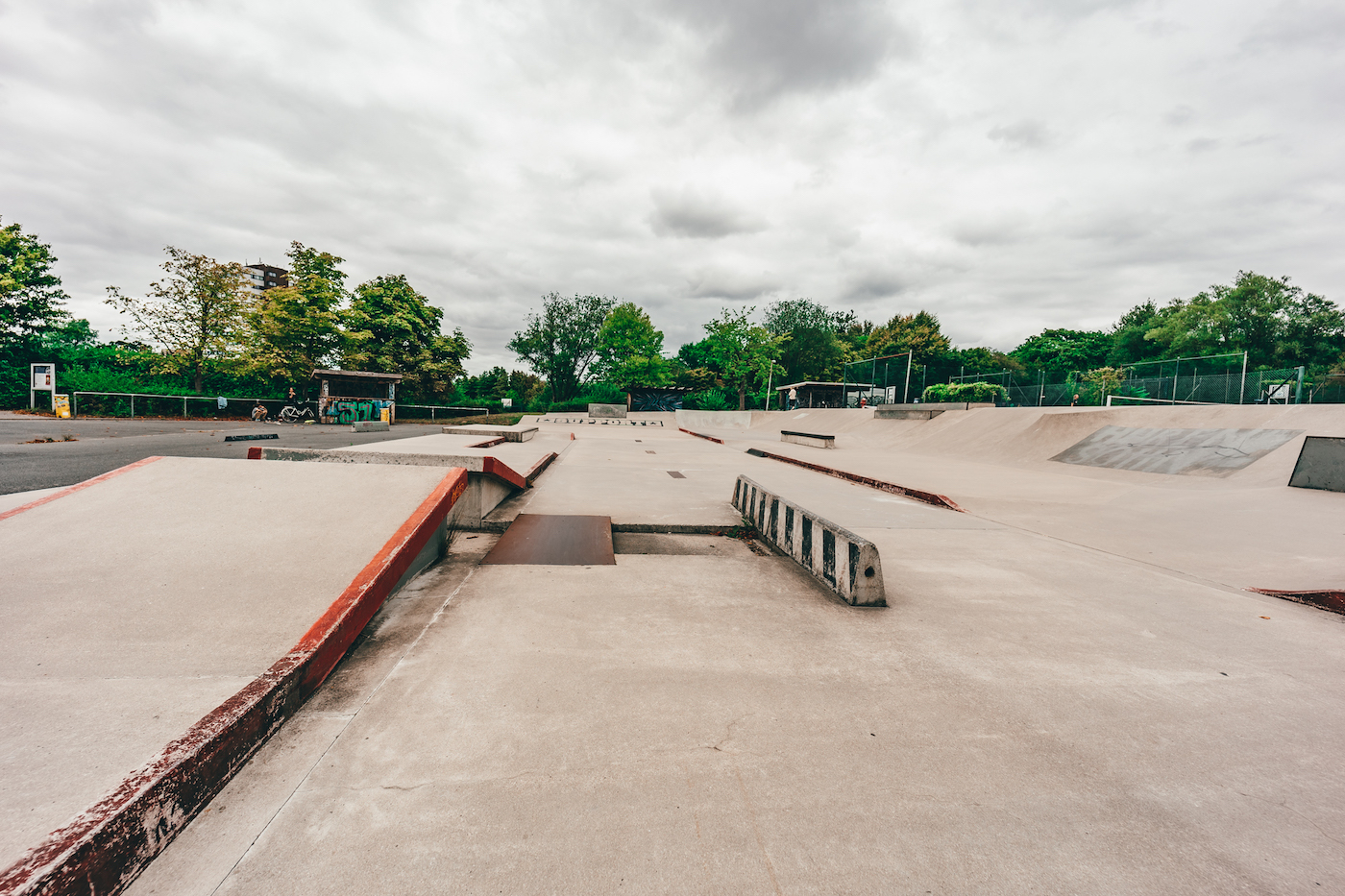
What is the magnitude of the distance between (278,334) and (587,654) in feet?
123

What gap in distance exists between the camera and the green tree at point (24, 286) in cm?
2575

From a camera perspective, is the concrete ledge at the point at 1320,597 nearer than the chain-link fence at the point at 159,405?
Yes

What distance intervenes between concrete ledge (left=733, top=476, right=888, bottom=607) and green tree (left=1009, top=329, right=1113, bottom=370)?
242 ft

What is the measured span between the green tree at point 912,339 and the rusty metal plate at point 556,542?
59512 millimetres

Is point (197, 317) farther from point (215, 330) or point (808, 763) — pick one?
point (808, 763)

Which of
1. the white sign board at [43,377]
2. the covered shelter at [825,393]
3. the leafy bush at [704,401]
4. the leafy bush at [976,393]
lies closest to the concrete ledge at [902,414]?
the leafy bush at [976,393]

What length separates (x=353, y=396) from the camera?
103ft

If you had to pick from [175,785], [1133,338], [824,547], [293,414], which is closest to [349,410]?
[293,414]

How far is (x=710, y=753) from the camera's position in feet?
6.35

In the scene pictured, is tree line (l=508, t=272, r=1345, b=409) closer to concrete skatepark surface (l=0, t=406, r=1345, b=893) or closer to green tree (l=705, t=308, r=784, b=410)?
green tree (l=705, t=308, r=784, b=410)

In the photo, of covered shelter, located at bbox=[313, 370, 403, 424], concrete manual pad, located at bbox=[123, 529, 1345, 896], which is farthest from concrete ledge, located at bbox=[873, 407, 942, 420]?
covered shelter, located at bbox=[313, 370, 403, 424]

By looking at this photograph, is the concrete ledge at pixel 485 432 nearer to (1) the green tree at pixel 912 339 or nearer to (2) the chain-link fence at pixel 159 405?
(2) the chain-link fence at pixel 159 405

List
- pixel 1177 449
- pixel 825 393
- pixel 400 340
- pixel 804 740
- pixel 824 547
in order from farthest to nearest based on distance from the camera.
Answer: pixel 825 393, pixel 400 340, pixel 1177 449, pixel 824 547, pixel 804 740

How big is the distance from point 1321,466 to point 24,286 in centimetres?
4810
